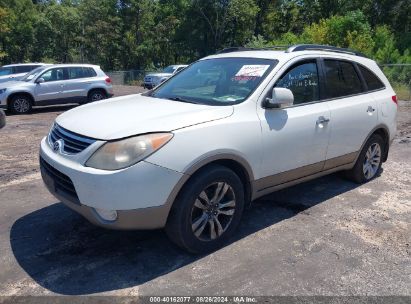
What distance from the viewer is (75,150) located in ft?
11.2

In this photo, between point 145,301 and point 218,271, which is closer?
point 145,301

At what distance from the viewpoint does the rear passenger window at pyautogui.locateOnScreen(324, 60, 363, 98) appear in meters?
4.80

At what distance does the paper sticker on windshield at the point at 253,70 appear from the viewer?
4.19 meters

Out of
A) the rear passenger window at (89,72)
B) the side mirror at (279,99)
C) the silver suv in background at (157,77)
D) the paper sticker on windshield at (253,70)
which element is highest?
the paper sticker on windshield at (253,70)

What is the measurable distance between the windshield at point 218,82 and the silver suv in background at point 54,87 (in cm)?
995

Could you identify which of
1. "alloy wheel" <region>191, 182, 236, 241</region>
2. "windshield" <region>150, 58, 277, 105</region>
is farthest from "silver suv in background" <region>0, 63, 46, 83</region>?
"alloy wheel" <region>191, 182, 236, 241</region>

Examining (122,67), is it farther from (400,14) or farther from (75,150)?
(75,150)

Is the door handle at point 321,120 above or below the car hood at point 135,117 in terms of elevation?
below

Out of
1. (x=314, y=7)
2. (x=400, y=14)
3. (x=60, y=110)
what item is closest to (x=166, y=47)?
(x=314, y=7)

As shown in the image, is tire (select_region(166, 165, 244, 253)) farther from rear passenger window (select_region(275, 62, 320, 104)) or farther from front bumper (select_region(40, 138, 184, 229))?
rear passenger window (select_region(275, 62, 320, 104))

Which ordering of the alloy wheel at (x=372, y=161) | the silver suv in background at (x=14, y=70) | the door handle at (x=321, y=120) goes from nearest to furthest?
the door handle at (x=321, y=120)
the alloy wheel at (x=372, y=161)
the silver suv in background at (x=14, y=70)

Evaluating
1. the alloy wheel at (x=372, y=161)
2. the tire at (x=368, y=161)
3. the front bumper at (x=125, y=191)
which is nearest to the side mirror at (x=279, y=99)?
the front bumper at (x=125, y=191)

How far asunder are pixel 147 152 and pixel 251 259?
4.42 feet

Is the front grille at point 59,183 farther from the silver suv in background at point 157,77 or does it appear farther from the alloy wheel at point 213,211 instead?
the silver suv in background at point 157,77
